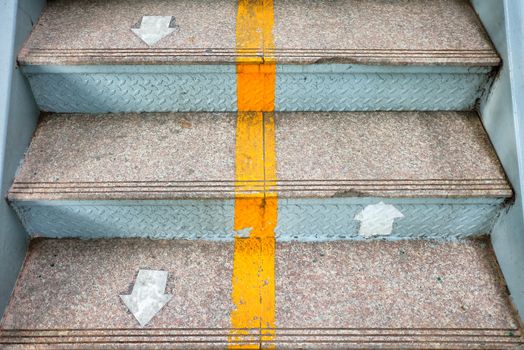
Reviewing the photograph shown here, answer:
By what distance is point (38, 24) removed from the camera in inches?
89.1

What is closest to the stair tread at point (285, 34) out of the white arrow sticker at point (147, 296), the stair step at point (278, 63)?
the stair step at point (278, 63)

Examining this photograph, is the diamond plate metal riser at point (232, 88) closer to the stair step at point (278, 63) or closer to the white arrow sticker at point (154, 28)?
the stair step at point (278, 63)

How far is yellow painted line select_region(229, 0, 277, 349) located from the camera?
1868 millimetres

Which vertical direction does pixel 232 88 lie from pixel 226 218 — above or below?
above

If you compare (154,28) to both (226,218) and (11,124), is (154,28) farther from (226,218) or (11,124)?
(226,218)

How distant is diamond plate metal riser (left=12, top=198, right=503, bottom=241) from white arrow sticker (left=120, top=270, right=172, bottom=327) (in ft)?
0.65

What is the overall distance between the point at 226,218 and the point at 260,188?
0.21 meters

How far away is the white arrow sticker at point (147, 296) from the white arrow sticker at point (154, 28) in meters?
1.07

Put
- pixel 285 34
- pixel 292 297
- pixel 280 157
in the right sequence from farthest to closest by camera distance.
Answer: pixel 285 34 → pixel 280 157 → pixel 292 297

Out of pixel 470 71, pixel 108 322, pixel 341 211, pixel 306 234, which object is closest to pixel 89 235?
pixel 108 322

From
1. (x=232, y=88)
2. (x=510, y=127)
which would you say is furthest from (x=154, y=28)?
(x=510, y=127)

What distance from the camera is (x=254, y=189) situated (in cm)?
194

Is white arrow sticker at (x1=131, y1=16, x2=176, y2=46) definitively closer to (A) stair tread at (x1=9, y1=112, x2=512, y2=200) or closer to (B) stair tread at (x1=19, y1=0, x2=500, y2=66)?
(B) stair tread at (x1=19, y1=0, x2=500, y2=66)

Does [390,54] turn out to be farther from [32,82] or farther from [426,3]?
[32,82]
